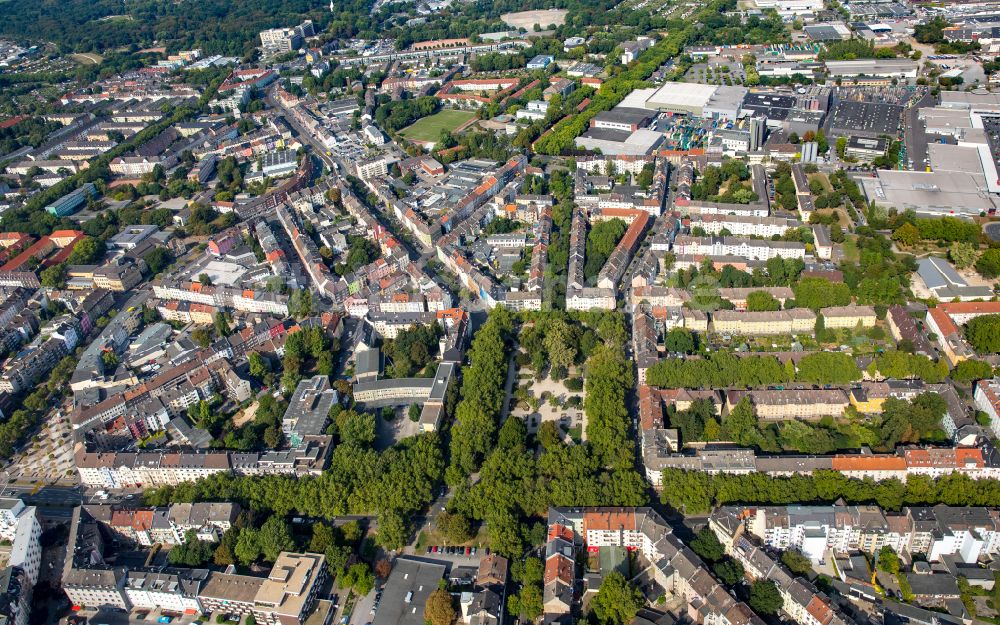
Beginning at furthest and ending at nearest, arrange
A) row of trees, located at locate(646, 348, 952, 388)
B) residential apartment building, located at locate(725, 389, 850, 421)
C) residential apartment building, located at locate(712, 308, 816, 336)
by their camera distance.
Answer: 1. residential apartment building, located at locate(712, 308, 816, 336)
2. row of trees, located at locate(646, 348, 952, 388)
3. residential apartment building, located at locate(725, 389, 850, 421)

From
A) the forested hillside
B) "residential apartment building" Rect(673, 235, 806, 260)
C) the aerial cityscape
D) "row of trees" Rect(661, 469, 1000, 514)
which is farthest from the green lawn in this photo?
"row of trees" Rect(661, 469, 1000, 514)

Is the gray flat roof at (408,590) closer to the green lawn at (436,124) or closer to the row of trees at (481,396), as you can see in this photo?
the row of trees at (481,396)

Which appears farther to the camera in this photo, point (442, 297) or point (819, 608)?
point (442, 297)

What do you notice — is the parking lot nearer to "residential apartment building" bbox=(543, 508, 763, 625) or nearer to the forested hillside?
"residential apartment building" bbox=(543, 508, 763, 625)

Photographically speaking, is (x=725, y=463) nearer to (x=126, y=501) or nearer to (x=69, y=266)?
(x=126, y=501)

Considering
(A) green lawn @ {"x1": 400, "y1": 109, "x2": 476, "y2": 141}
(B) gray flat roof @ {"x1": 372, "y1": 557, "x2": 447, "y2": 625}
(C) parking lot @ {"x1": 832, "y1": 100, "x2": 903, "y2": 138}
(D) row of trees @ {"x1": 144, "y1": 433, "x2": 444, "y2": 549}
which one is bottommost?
(A) green lawn @ {"x1": 400, "y1": 109, "x2": 476, "y2": 141}

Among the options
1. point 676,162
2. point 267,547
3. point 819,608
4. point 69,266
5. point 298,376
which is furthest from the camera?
point 676,162

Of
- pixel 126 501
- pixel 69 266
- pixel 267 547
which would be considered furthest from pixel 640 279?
pixel 69 266
